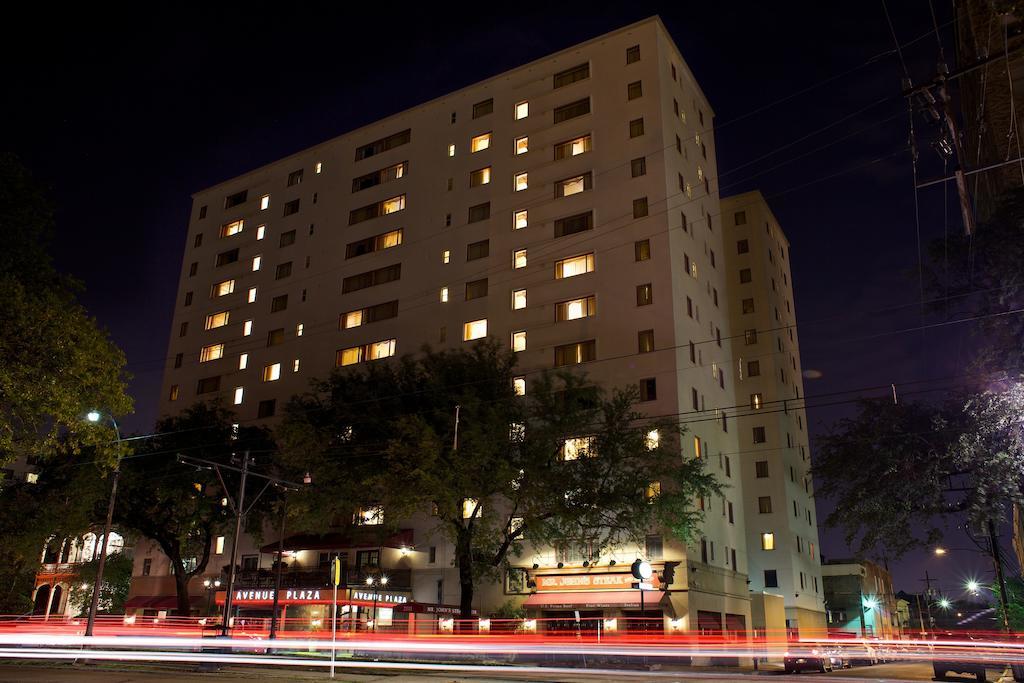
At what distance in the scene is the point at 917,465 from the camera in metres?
32.9

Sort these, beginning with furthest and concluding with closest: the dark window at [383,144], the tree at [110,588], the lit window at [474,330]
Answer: the dark window at [383,144] → the tree at [110,588] → the lit window at [474,330]

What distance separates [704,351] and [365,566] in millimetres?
26186

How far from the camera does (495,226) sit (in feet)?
183

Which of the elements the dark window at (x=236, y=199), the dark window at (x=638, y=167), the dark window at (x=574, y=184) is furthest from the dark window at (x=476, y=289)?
the dark window at (x=236, y=199)

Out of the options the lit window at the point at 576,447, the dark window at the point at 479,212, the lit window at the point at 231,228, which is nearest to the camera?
the lit window at the point at 576,447

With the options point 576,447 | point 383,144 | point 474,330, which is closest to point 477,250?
point 474,330

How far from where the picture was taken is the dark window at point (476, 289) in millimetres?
54719

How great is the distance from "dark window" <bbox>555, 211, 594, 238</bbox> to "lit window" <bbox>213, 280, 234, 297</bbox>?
1341 inches

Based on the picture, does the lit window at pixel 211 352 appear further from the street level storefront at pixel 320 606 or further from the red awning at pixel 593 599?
the red awning at pixel 593 599

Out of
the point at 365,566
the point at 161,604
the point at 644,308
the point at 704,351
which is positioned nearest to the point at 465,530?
the point at 365,566

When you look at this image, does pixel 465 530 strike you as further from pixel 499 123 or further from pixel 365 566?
pixel 499 123

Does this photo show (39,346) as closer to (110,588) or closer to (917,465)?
(917,465)

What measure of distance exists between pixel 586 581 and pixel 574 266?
20.2 metres

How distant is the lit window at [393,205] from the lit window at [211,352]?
65.4 ft
